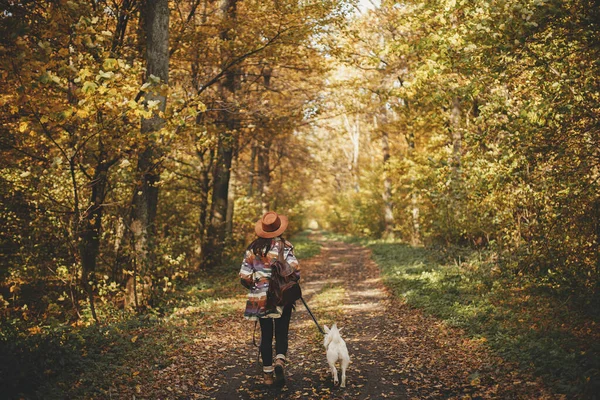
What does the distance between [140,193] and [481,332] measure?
6596mm

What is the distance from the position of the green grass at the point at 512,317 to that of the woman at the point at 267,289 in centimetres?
309

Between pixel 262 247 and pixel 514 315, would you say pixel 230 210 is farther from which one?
pixel 514 315

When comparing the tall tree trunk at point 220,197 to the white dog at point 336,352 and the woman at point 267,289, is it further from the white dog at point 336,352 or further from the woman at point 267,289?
the white dog at point 336,352

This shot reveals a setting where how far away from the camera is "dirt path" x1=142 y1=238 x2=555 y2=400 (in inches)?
207

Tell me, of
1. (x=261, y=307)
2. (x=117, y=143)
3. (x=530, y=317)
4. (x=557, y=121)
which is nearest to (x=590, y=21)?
(x=557, y=121)

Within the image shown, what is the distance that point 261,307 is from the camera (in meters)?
5.48

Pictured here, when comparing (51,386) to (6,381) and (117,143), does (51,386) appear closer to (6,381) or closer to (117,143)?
(6,381)

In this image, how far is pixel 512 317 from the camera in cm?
710

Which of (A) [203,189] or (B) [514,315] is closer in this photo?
(B) [514,315]

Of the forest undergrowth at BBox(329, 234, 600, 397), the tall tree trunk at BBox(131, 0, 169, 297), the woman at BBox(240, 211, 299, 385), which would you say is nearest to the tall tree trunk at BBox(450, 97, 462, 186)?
the forest undergrowth at BBox(329, 234, 600, 397)

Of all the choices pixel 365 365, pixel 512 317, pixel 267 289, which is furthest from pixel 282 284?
pixel 512 317

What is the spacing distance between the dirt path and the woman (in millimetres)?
374

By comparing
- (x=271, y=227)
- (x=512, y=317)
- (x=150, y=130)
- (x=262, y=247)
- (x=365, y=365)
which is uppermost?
(x=150, y=130)

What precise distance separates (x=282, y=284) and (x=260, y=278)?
1.00 ft
